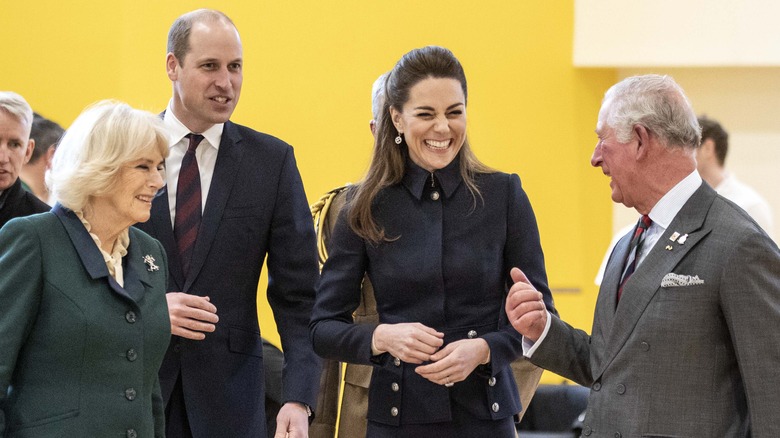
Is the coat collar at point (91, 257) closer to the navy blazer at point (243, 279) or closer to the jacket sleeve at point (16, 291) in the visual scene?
the jacket sleeve at point (16, 291)

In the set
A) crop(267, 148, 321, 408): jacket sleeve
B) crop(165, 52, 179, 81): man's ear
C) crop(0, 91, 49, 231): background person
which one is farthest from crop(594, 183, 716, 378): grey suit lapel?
crop(0, 91, 49, 231): background person

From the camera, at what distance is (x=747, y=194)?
6.07m

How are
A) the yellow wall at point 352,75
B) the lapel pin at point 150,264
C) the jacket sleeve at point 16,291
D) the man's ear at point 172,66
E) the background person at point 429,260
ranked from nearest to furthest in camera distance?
the jacket sleeve at point 16,291
the lapel pin at point 150,264
the background person at point 429,260
the man's ear at point 172,66
the yellow wall at point 352,75

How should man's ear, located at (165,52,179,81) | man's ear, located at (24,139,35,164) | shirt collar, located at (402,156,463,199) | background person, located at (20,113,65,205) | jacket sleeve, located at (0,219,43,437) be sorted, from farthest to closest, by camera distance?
background person, located at (20,113,65,205)
man's ear, located at (24,139,35,164)
man's ear, located at (165,52,179,81)
shirt collar, located at (402,156,463,199)
jacket sleeve, located at (0,219,43,437)

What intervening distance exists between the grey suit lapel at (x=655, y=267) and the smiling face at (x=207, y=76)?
142 cm

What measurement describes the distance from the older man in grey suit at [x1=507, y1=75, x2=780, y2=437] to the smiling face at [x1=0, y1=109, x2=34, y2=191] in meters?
1.70

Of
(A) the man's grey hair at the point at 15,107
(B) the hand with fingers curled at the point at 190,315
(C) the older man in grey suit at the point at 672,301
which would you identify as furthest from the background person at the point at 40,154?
(C) the older man in grey suit at the point at 672,301

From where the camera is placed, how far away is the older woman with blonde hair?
8.45 ft

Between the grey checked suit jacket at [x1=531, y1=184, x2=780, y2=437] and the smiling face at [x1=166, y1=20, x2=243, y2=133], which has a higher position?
→ the smiling face at [x1=166, y1=20, x2=243, y2=133]

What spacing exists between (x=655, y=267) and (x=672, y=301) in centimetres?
11

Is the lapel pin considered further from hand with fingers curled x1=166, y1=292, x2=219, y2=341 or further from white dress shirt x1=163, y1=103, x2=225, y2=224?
white dress shirt x1=163, y1=103, x2=225, y2=224

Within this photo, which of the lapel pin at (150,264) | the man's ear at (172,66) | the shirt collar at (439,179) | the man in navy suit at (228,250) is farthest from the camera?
the man's ear at (172,66)

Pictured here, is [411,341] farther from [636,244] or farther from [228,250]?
[228,250]

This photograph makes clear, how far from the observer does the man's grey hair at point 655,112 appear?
9.11 feet
